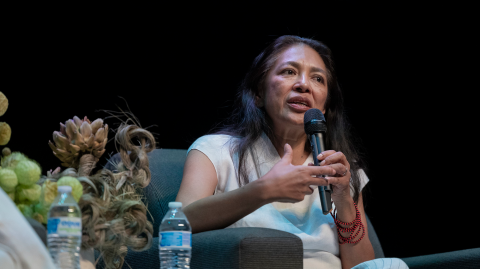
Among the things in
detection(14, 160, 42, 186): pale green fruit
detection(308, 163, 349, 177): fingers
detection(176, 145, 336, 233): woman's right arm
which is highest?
detection(308, 163, 349, 177): fingers

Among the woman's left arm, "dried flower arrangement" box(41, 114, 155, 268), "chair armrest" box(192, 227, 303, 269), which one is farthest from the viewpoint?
the woman's left arm

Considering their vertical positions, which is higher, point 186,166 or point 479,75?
point 479,75

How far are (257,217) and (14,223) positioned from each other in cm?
98

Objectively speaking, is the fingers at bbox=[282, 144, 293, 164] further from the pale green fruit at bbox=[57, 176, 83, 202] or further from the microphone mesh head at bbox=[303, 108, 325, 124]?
the pale green fruit at bbox=[57, 176, 83, 202]

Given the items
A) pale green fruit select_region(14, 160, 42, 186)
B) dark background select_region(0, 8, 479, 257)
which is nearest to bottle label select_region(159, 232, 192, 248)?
pale green fruit select_region(14, 160, 42, 186)

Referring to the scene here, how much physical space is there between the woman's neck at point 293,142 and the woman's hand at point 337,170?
0.31 metres

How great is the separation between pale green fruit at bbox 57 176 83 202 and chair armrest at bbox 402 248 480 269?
1.22 metres

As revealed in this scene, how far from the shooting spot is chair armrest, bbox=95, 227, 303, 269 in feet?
3.36

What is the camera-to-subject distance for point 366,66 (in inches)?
107

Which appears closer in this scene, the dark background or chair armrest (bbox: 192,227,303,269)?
chair armrest (bbox: 192,227,303,269)

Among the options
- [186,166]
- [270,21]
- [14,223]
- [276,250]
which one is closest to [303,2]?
[270,21]

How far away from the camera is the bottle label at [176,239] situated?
88 centimetres

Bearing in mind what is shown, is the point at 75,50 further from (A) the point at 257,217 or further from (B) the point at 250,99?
(A) the point at 257,217

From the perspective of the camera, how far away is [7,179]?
0.71 meters
